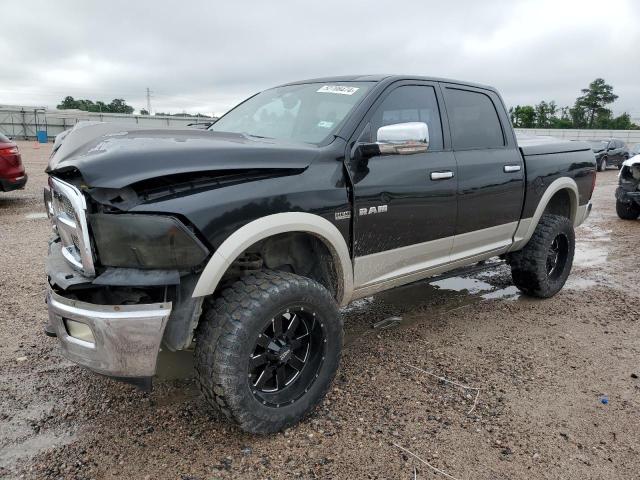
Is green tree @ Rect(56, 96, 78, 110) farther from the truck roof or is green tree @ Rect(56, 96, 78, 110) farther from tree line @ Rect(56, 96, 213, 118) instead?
the truck roof

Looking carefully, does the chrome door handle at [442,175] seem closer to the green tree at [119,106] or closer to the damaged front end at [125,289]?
the damaged front end at [125,289]

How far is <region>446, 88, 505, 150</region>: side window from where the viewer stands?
405cm

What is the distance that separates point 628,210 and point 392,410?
9097 millimetres

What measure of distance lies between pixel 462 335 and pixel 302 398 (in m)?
1.86

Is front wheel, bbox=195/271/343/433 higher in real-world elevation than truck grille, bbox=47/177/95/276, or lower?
lower

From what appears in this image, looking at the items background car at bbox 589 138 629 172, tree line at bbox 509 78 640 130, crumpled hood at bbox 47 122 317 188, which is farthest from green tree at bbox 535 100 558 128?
crumpled hood at bbox 47 122 317 188

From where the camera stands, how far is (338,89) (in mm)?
3641

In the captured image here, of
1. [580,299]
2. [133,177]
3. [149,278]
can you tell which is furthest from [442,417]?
[580,299]

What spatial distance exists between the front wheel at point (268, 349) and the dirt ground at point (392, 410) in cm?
19

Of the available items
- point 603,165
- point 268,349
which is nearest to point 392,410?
point 268,349

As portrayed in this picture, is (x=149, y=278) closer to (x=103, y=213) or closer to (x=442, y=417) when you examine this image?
(x=103, y=213)

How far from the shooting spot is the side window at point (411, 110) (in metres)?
3.48

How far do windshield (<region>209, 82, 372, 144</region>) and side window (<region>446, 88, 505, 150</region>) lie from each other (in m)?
0.89

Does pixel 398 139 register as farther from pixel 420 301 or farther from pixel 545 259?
pixel 545 259
